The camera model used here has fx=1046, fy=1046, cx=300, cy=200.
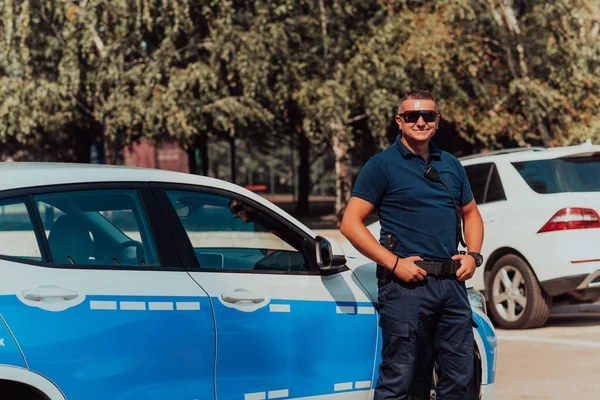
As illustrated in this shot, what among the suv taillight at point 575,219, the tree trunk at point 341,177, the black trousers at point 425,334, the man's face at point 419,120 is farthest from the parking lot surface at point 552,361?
the tree trunk at point 341,177

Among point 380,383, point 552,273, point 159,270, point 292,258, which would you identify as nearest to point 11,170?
point 159,270

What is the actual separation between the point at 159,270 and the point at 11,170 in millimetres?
709

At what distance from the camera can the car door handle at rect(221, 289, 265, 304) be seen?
4386 mm

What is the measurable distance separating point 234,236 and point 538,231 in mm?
5116

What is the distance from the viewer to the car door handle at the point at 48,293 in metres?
Result: 3.85

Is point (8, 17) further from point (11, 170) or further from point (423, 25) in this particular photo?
point (11, 170)

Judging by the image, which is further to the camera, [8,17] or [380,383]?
A: [8,17]

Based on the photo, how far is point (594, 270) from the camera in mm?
9086

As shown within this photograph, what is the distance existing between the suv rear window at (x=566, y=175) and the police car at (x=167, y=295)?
185 inches

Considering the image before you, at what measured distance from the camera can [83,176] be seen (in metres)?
4.22

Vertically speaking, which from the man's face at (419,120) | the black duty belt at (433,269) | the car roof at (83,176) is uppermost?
the man's face at (419,120)

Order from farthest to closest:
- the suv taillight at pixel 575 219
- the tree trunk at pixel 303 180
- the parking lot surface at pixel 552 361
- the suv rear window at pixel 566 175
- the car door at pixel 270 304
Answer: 1. the tree trunk at pixel 303 180
2. the suv rear window at pixel 566 175
3. the suv taillight at pixel 575 219
4. the parking lot surface at pixel 552 361
5. the car door at pixel 270 304

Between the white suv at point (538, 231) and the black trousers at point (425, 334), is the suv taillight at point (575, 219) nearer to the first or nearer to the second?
the white suv at point (538, 231)

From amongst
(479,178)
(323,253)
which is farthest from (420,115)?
(479,178)
